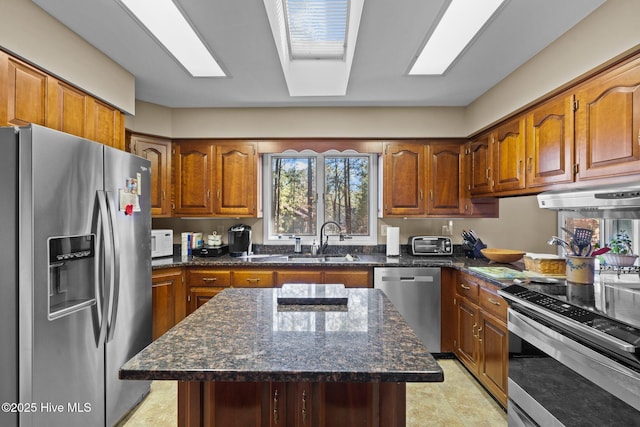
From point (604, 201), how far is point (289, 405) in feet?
5.66

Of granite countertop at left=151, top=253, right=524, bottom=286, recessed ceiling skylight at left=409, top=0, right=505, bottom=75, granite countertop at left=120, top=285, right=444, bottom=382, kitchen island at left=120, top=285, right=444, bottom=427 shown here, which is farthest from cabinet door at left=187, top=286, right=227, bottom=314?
recessed ceiling skylight at left=409, top=0, right=505, bottom=75

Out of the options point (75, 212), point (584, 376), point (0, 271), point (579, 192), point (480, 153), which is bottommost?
point (584, 376)

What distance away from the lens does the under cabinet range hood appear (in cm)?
155

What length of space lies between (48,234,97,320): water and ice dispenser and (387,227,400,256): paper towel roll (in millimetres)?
2593

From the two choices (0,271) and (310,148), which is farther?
(310,148)

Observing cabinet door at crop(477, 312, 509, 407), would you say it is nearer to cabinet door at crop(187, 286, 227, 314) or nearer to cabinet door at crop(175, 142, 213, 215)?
cabinet door at crop(187, 286, 227, 314)

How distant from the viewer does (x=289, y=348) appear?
1107 millimetres

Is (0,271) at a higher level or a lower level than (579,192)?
lower

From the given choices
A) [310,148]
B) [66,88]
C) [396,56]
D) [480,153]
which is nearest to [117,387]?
[66,88]

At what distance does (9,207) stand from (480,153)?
3519 millimetres

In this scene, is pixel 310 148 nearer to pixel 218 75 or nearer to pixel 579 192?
pixel 218 75

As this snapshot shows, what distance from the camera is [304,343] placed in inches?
45.3

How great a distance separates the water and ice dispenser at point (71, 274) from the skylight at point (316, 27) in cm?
182

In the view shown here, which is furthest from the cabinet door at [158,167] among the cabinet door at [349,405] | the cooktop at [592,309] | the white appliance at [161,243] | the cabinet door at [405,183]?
the cooktop at [592,309]
